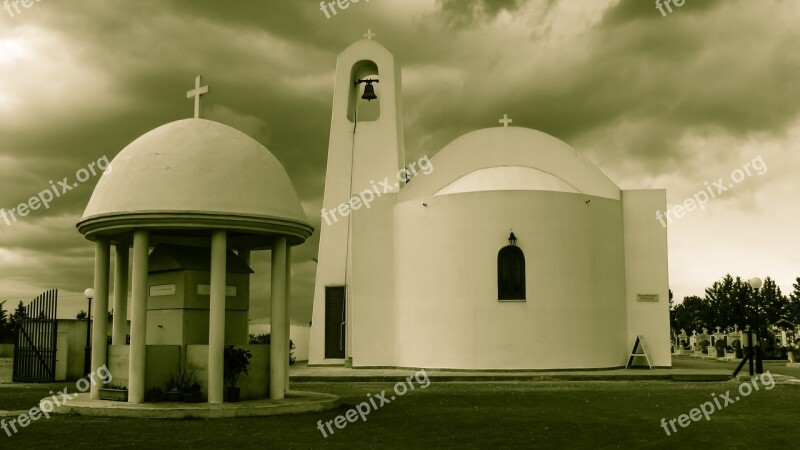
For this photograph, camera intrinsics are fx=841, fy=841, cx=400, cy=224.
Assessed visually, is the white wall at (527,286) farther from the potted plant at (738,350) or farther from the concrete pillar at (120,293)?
the potted plant at (738,350)

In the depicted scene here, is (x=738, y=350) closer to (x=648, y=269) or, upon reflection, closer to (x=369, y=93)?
(x=648, y=269)

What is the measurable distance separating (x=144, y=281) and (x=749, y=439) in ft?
32.2

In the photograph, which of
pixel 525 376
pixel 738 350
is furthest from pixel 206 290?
pixel 738 350

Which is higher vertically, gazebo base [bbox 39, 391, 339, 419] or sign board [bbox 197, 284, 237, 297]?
sign board [bbox 197, 284, 237, 297]

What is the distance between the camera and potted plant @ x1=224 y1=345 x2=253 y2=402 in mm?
14758

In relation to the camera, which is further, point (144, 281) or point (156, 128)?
point (156, 128)

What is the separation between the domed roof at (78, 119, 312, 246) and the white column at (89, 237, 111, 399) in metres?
0.72

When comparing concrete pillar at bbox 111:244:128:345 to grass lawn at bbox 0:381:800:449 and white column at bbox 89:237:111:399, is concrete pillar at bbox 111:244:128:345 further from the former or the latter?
grass lawn at bbox 0:381:800:449

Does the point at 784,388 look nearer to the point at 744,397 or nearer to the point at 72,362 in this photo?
the point at 744,397

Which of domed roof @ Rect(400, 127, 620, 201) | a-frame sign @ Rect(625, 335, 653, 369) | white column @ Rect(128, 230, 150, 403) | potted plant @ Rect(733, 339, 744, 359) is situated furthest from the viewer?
potted plant @ Rect(733, 339, 744, 359)

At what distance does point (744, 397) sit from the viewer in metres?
17.8

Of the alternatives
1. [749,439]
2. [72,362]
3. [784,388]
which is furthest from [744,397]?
[72,362]

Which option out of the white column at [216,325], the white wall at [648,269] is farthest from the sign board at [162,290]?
the white wall at [648,269]

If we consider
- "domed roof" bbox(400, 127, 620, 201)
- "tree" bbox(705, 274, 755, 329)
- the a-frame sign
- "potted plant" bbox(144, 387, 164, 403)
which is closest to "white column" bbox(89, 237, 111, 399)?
"potted plant" bbox(144, 387, 164, 403)
